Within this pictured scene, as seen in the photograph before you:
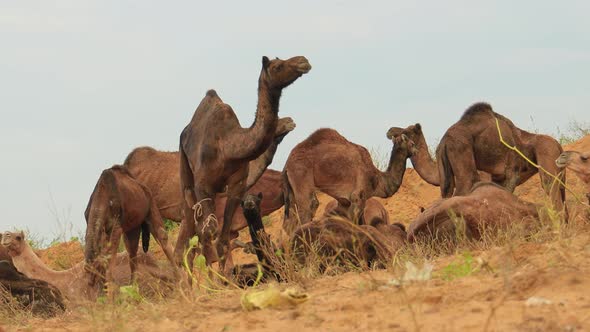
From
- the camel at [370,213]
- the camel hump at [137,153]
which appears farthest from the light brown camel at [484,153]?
the camel hump at [137,153]

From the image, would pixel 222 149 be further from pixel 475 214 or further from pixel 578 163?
pixel 578 163

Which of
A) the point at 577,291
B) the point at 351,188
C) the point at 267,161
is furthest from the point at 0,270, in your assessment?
the point at 577,291

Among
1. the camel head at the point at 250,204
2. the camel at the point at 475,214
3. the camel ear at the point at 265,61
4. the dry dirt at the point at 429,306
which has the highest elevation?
the camel ear at the point at 265,61

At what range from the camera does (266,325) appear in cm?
586

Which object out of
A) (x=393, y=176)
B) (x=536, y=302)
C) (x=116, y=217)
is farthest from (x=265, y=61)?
(x=536, y=302)

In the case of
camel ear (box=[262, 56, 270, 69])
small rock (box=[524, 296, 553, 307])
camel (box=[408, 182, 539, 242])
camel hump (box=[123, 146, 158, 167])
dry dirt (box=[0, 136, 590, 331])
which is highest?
camel ear (box=[262, 56, 270, 69])

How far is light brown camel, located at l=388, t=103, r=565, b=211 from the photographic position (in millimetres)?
14125

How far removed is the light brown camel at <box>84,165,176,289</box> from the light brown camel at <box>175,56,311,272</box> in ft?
2.14

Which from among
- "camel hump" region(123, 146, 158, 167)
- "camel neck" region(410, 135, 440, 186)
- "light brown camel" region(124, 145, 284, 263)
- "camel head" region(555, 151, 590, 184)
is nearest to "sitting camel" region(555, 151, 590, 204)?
"camel head" region(555, 151, 590, 184)

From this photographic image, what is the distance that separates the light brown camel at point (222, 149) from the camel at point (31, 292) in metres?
1.72

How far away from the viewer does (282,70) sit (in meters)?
11.2

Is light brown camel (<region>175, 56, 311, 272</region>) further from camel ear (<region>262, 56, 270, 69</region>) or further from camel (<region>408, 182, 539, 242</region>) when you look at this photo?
camel (<region>408, 182, 539, 242</region>)

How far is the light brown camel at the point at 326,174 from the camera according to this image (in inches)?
587

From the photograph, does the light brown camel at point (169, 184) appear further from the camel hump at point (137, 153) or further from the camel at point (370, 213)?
the camel at point (370, 213)
